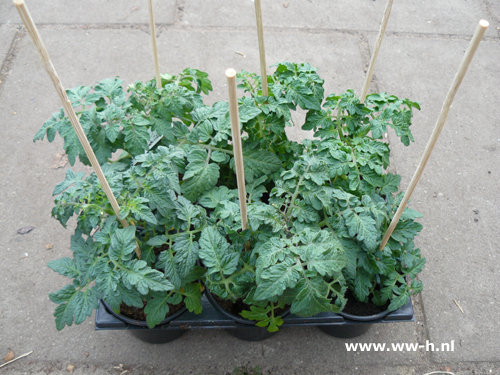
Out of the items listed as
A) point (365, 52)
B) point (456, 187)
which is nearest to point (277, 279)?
point (456, 187)

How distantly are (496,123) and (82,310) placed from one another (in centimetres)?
276

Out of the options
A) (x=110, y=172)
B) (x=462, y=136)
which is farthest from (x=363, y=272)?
(x=462, y=136)

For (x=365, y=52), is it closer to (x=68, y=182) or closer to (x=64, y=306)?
(x=68, y=182)

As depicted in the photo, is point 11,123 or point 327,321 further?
point 11,123

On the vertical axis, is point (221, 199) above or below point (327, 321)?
above

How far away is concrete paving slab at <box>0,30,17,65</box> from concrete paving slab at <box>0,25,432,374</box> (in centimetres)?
10

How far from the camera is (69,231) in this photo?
227 centimetres

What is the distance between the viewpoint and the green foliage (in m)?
1.33

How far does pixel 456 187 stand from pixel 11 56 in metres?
3.19

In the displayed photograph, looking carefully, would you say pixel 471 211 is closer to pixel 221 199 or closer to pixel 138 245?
pixel 221 199

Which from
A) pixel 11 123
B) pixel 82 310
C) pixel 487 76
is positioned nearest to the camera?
pixel 82 310

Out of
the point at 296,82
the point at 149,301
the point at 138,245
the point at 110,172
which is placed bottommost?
the point at 149,301

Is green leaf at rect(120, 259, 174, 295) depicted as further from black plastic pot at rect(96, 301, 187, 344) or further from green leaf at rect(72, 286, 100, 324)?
black plastic pot at rect(96, 301, 187, 344)

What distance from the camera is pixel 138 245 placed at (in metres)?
1.49
